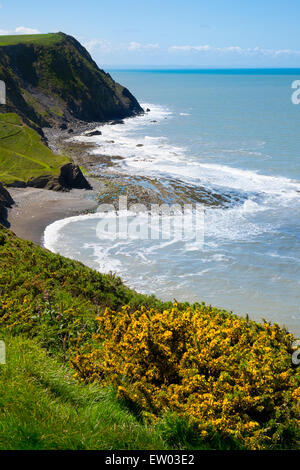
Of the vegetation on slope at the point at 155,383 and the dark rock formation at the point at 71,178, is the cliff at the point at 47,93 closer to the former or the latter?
the dark rock formation at the point at 71,178

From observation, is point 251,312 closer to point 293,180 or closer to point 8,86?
point 293,180

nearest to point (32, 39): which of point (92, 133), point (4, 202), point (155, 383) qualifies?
point (92, 133)

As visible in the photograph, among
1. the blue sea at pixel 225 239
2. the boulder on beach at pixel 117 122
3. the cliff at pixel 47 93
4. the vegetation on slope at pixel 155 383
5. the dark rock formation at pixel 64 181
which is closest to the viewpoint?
the vegetation on slope at pixel 155 383

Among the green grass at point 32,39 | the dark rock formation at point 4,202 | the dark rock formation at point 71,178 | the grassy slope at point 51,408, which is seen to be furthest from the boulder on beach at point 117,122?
the grassy slope at point 51,408

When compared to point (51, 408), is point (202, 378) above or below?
below

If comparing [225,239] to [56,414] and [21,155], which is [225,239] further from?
[21,155]

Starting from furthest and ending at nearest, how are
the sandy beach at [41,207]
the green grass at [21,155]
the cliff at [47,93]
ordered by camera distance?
the cliff at [47,93], the green grass at [21,155], the sandy beach at [41,207]

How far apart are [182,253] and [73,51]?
368 ft

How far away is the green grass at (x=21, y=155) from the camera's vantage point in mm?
50531

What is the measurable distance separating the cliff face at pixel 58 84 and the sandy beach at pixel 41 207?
4614 cm

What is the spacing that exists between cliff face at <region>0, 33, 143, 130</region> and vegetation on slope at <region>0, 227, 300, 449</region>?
281 ft

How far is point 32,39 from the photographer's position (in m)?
121

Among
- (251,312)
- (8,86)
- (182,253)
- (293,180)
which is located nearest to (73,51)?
(8,86)

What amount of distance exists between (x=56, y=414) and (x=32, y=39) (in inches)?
5326
